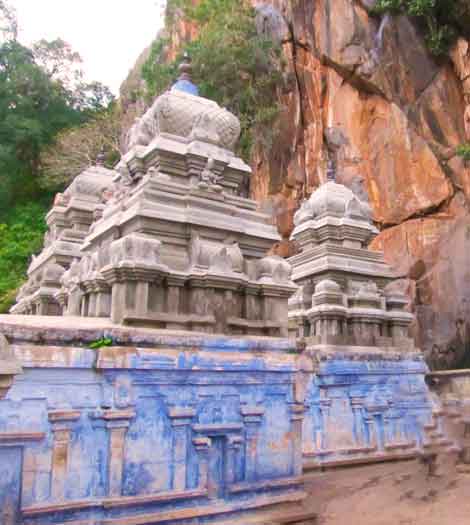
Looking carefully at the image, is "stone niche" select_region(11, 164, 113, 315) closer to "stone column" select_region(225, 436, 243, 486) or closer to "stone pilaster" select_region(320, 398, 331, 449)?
"stone pilaster" select_region(320, 398, 331, 449)

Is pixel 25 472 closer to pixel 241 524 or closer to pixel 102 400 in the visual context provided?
pixel 102 400

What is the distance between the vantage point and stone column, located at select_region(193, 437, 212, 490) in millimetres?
5723

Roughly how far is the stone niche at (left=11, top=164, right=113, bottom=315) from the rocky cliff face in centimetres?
827

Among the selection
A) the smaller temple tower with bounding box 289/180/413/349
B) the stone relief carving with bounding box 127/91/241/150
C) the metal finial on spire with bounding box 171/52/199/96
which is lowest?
the smaller temple tower with bounding box 289/180/413/349

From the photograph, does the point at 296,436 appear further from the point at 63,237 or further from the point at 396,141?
the point at 396,141

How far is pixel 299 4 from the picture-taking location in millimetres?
19297

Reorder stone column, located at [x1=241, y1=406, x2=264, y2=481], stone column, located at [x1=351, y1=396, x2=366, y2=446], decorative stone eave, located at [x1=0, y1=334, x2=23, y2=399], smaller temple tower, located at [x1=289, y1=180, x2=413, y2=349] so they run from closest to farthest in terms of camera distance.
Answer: decorative stone eave, located at [x1=0, y1=334, x2=23, y2=399]
stone column, located at [x1=241, y1=406, x2=264, y2=481]
stone column, located at [x1=351, y1=396, x2=366, y2=446]
smaller temple tower, located at [x1=289, y1=180, x2=413, y2=349]

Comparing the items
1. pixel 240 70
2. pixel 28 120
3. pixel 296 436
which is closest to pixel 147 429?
pixel 296 436

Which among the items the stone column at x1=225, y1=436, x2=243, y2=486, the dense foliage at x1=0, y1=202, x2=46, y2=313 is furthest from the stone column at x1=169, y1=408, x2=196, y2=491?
the dense foliage at x1=0, y1=202, x2=46, y2=313

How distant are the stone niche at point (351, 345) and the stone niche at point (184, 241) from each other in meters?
1.13

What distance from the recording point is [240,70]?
20297 millimetres

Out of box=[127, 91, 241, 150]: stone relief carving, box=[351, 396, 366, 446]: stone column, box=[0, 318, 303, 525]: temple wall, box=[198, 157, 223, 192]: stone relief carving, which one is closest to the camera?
box=[0, 318, 303, 525]: temple wall

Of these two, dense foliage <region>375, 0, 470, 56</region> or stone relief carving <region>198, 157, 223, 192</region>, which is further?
dense foliage <region>375, 0, 470, 56</region>

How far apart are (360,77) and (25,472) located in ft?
53.1
